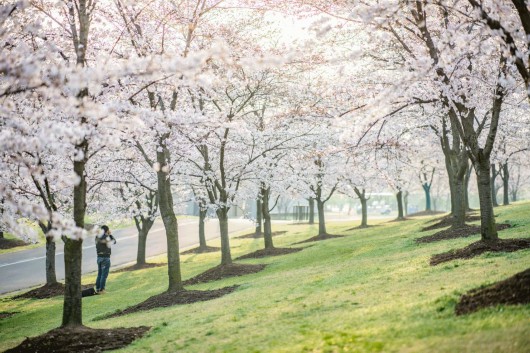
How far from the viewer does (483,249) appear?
11641 mm

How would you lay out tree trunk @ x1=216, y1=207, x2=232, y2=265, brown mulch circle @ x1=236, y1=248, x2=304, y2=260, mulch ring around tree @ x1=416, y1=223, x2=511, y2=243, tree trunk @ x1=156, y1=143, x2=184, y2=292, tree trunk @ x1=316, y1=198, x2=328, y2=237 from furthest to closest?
tree trunk @ x1=316, y1=198, x2=328, y2=237, brown mulch circle @ x1=236, y1=248, x2=304, y2=260, tree trunk @ x1=216, y1=207, x2=232, y2=265, mulch ring around tree @ x1=416, y1=223, x2=511, y2=243, tree trunk @ x1=156, y1=143, x2=184, y2=292

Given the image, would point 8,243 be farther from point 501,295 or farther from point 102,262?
point 501,295

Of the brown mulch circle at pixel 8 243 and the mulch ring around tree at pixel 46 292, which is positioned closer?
the mulch ring around tree at pixel 46 292

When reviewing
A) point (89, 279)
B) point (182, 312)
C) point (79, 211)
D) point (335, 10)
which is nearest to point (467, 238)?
point (335, 10)

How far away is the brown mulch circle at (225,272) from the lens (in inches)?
726

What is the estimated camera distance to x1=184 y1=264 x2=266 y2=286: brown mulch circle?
726 inches

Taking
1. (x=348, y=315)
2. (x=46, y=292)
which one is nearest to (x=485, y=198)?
(x=348, y=315)

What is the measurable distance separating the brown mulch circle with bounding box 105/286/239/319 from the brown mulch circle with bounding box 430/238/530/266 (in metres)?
6.40

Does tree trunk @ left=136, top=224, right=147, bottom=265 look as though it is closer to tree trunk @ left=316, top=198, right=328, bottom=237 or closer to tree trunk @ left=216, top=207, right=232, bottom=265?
tree trunk @ left=216, top=207, right=232, bottom=265

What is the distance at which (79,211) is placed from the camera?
33.2ft

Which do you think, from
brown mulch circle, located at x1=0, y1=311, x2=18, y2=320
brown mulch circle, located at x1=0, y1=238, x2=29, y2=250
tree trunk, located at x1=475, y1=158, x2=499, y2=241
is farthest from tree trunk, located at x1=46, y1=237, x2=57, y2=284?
brown mulch circle, located at x1=0, y1=238, x2=29, y2=250

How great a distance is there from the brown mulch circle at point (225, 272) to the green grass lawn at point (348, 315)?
4.55 feet

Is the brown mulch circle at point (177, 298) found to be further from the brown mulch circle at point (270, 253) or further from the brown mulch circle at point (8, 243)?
the brown mulch circle at point (8, 243)

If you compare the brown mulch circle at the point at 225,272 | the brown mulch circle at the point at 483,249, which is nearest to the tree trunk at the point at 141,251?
the brown mulch circle at the point at 225,272
